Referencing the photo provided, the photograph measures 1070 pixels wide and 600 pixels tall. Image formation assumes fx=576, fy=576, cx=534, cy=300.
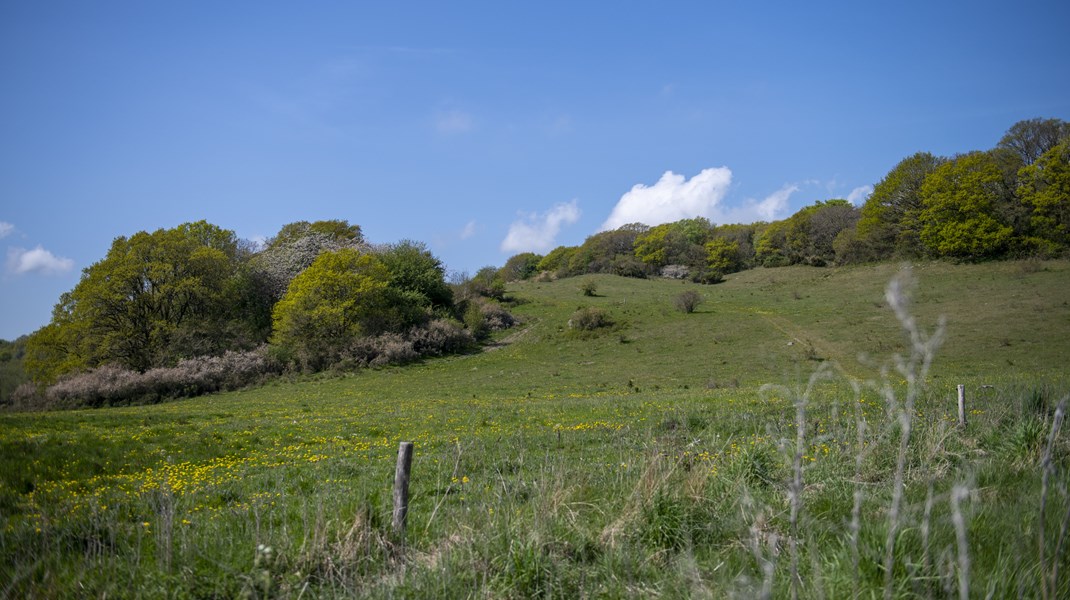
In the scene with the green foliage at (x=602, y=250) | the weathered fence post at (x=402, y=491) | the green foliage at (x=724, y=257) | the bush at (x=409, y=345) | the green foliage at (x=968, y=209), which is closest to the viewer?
the weathered fence post at (x=402, y=491)

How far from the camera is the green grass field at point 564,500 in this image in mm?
4480

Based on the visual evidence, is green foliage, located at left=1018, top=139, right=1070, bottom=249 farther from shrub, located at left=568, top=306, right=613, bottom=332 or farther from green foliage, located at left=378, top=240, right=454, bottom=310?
green foliage, located at left=378, top=240, right=454, bottom=310

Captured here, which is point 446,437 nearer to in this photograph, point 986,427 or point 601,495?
point 601,495

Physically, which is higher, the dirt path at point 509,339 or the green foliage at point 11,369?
the green foliage at point 11,369

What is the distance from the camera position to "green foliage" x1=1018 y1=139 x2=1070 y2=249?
4878 cm

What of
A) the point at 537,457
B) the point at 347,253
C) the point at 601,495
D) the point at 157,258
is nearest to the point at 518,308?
the point at 347,253

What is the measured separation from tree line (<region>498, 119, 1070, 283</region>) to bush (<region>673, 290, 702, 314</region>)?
21602mm

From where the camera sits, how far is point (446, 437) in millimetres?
14188

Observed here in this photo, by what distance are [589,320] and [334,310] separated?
A: 20.2 meters

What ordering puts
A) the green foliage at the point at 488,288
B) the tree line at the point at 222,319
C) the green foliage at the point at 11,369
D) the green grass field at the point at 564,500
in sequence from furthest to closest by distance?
1. the green foliage at the point at 488,288
2. the tree line at the point at 222,319
3. the green foliage at the point at 11,369
4. the green grass field at the point at 564,500

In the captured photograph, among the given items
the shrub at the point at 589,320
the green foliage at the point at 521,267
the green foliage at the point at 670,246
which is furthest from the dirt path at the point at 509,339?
the green foliage at the point at 521,267

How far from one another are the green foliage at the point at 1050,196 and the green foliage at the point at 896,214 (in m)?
8.56

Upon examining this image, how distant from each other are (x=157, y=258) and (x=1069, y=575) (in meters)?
48.3

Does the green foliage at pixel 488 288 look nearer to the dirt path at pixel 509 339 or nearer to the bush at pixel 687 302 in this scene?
the dirt path at pixel 509 339
